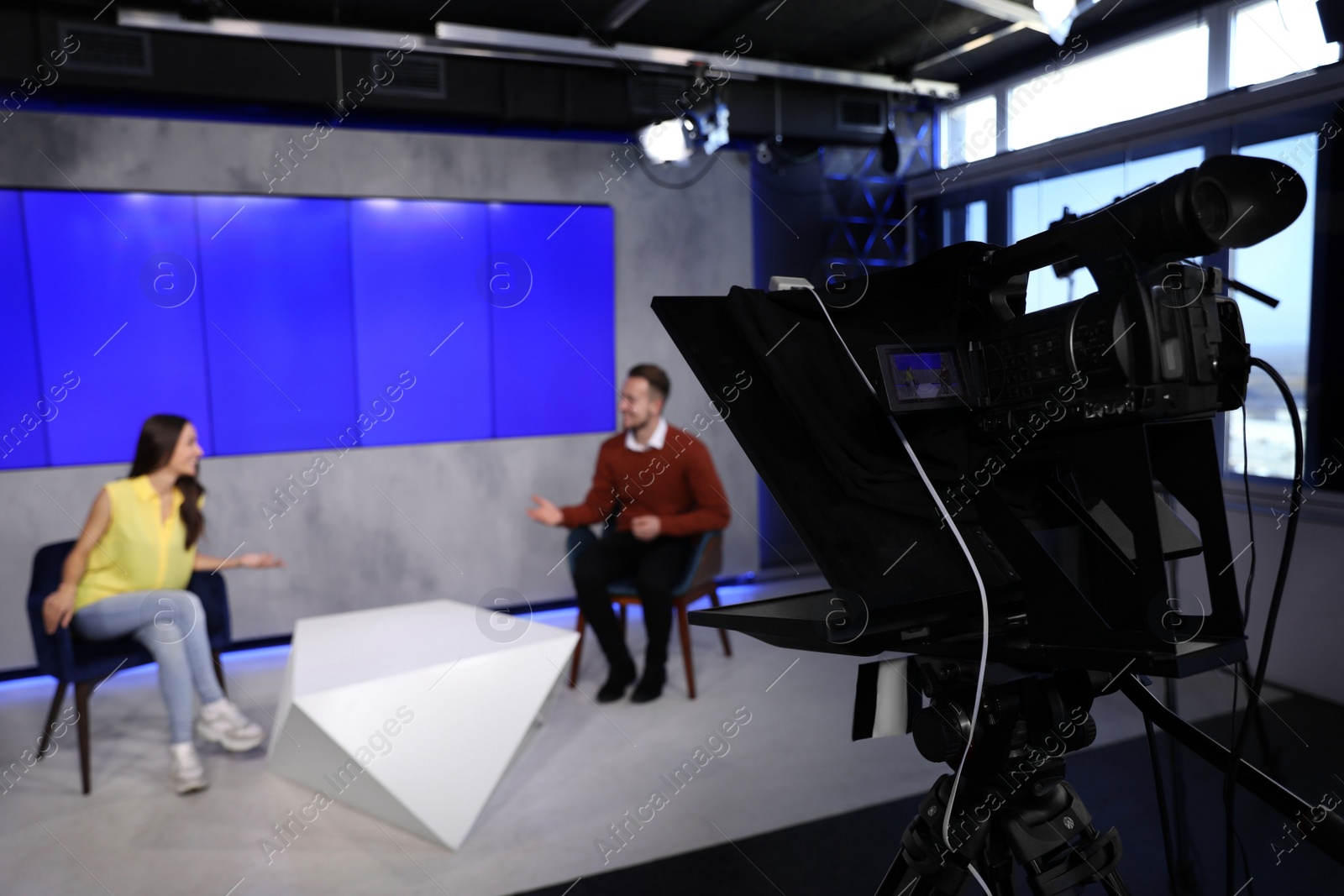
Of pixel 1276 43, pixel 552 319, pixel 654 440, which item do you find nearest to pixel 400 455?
pixel 552 319

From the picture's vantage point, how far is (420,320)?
4395 mm

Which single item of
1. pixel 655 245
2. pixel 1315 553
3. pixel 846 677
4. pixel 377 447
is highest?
pixel 655 245

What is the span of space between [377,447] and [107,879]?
245 centimetres

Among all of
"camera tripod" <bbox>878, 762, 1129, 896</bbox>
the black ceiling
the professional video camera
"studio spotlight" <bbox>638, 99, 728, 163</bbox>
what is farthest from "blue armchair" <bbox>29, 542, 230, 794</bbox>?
"studio spotlight" <bbox>638, 99, 728, 163</bbox>

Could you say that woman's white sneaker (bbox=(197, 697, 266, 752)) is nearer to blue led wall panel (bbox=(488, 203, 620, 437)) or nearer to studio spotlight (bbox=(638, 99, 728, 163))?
blue led wall panel (bbox=(488, 203, 620, 437))

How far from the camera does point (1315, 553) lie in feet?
10.2

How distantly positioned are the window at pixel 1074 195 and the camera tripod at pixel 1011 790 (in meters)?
2.85

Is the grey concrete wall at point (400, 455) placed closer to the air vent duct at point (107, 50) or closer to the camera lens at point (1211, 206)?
the air vent duct at point (107, 50)

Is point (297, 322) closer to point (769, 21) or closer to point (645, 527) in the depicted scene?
point (645, 527)

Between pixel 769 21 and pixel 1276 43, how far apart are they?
2.09 metres

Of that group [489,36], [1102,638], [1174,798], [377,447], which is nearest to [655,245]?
[489,36]

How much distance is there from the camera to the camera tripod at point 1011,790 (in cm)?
94

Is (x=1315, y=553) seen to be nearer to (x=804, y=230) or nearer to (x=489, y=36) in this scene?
(x=804, y=230)

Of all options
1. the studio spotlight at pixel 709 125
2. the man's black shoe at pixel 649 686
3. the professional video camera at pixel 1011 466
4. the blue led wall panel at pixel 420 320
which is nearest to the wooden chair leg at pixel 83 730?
the man's black shoe at pixel 649 686
